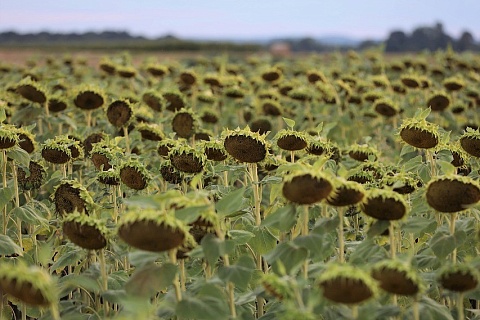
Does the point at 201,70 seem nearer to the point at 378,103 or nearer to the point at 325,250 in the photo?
the point at 378,103

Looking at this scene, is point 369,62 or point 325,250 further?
point 369,62

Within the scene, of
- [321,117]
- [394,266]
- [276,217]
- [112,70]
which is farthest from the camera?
[112,70]

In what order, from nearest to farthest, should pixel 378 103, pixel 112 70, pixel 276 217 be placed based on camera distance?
pixel 276 217, pixel 378 103, pixel 112 70

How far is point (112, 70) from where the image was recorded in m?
6.61

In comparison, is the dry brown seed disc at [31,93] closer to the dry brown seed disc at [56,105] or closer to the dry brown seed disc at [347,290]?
the dry brown seed disc at [56,105]

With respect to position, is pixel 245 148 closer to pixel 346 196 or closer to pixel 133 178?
pixel 133 178

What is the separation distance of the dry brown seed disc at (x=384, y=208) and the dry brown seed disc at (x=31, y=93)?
2.79 metres

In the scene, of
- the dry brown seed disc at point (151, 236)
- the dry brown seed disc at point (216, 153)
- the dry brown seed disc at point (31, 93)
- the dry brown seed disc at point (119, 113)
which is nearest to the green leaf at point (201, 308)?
the dry brown seed disc at point (151, 236)

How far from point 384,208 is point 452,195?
23cm

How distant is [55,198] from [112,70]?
13.5ft

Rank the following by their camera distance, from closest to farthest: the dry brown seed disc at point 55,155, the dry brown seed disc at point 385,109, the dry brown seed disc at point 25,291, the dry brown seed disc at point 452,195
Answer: the dry brown seed disc at point 25,291 < the dry brown seed disc at point 452,195 < the dry brown seed disc at point 55,155 < the dry brown seed disc at point 385,109

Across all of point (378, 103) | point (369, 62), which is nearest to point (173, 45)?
point (369, 62)

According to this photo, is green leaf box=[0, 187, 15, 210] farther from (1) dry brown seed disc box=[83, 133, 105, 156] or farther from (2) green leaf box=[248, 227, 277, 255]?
(2) green leaf box=[248, 227, 277, 255]

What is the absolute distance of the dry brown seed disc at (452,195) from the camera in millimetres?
1922
